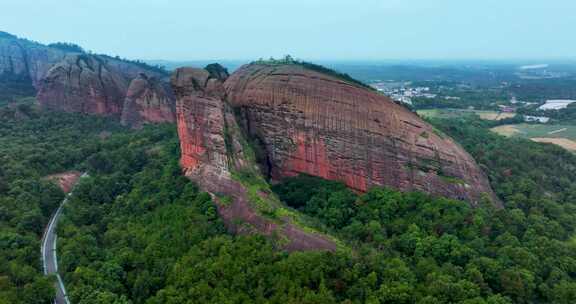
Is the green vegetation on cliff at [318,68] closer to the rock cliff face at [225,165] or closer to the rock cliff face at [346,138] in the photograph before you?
the rock cliff face at [346,138]

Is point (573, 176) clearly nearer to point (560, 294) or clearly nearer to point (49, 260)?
point (560, 294)

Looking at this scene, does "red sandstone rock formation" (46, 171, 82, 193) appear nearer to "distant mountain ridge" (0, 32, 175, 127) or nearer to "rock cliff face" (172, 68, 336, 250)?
"rock cliff face" (172, 68, 336, 250)

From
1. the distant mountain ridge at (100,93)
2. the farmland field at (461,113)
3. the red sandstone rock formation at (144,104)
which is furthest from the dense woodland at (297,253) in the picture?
the farmland field at (461,113)

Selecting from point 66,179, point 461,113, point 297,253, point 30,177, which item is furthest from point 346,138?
point 461,113

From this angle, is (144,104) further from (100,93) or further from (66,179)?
(66,179)

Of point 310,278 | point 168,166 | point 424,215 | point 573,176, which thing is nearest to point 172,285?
point 310,278

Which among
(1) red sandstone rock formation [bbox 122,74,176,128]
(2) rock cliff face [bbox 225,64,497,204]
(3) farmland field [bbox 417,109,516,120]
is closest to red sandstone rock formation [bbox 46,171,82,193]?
(2) rock cliff face [bbox 225,64,497,204]
